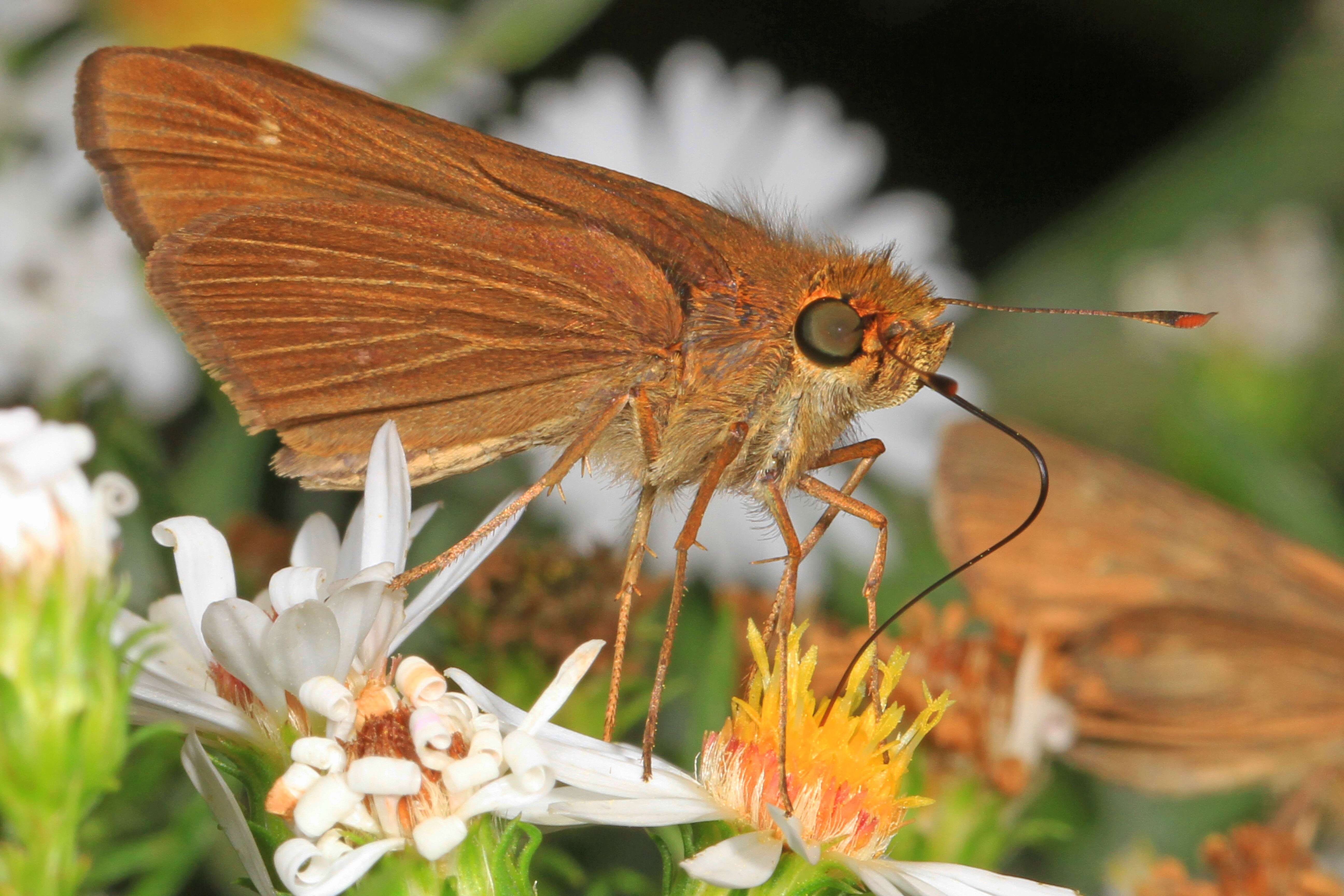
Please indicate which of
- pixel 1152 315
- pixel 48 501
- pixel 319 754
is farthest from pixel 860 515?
pixel 48 501

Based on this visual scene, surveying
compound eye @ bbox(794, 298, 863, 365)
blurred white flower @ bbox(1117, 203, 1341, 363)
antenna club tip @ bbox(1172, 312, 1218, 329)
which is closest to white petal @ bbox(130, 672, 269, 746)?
compound eye @ bbox(794, 298, 863, 365)

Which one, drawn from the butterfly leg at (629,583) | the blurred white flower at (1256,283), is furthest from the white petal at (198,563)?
the blurred white flower at (1256,283)

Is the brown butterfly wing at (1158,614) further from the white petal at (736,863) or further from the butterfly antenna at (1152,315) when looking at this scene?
the white petal at (736,863)

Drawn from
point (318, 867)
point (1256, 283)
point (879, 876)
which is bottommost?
point (318, 867)

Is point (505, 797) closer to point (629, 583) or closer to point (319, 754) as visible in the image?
point (319, 754)

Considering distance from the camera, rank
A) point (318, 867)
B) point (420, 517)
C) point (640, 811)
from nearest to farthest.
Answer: point (318, 867) → point (640, 811) → point (420, 517)

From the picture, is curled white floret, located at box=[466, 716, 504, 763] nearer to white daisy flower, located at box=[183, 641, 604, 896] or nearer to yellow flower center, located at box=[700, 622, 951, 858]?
white daisy flower, located at box=[183, 641, 604, 896]
